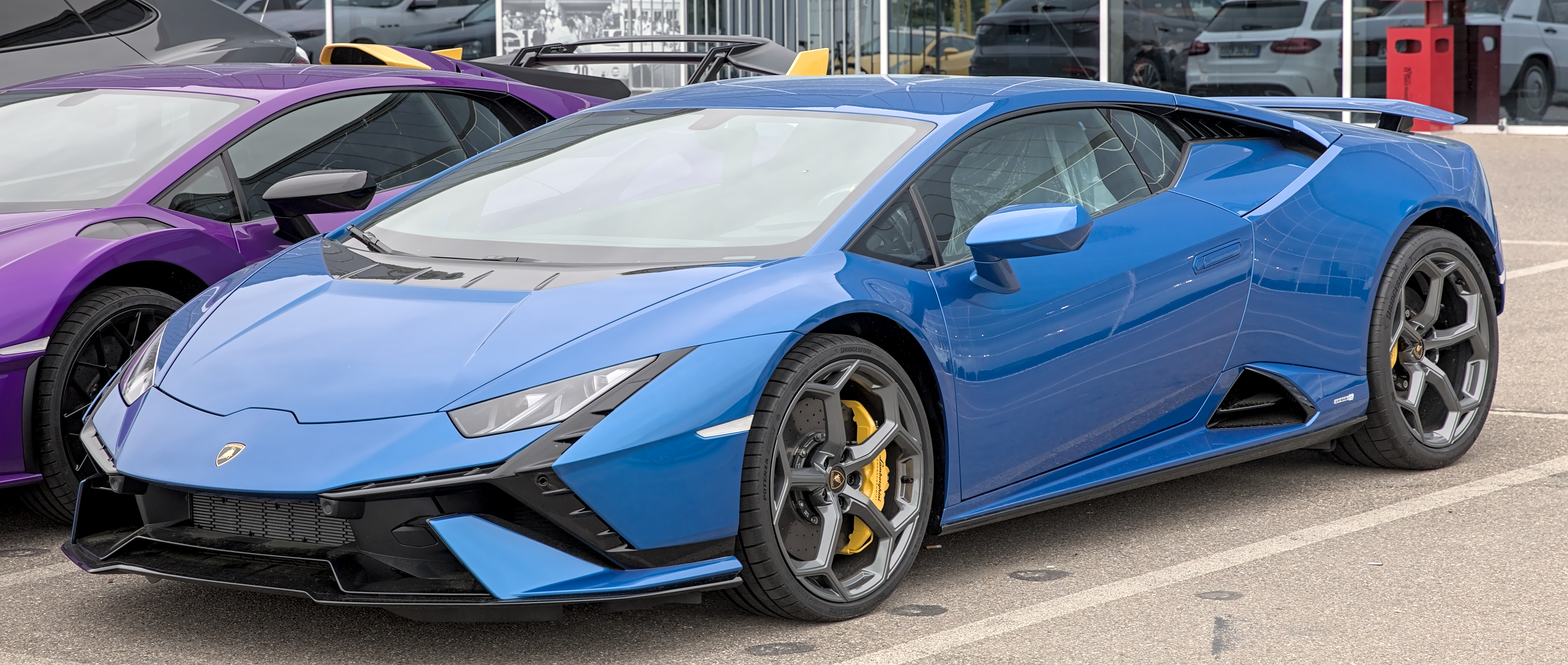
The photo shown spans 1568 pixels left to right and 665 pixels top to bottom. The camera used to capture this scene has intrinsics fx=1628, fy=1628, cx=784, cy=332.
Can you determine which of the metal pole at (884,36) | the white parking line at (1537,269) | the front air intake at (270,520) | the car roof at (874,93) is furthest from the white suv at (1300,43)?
the front air intake at (270,520)

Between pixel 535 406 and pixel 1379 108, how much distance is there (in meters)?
3.37

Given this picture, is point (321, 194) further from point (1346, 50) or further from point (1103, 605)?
point (1346, 50)

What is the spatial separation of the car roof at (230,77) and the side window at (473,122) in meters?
0.08

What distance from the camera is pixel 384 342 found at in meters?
3.40

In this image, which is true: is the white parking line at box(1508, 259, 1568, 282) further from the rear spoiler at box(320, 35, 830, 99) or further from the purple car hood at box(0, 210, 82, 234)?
the purple car hood at box(0, 210, 82, 234)

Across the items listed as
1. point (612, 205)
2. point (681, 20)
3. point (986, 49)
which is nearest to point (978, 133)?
point (612, 205)

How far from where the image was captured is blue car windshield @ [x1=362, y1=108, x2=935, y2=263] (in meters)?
3.78

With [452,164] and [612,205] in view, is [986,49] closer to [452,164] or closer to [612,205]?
[452,164]

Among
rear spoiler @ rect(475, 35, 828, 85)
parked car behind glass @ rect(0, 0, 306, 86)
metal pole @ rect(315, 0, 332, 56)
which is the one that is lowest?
rear spoiler @ rect(475, 35, 828, 85)

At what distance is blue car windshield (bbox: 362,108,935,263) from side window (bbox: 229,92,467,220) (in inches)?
35.1

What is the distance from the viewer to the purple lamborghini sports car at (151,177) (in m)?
4.25

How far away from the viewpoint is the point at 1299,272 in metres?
4.55

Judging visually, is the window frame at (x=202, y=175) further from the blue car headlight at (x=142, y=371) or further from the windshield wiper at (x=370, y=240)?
the blue car headlight at (x=142, y=371)

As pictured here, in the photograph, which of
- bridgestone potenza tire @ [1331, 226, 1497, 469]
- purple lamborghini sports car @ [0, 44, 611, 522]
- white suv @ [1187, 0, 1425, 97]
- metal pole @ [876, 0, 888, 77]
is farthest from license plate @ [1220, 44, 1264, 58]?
bridgestone potenza tire @ [1331, 226, 1497, 469]
